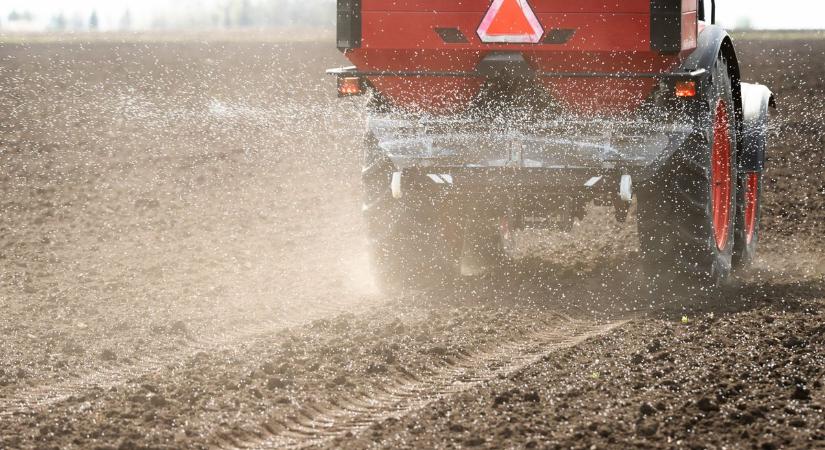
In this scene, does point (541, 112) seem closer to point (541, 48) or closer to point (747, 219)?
point (541, 48)

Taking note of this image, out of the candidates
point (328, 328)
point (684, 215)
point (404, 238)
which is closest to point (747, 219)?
point (684, 215)

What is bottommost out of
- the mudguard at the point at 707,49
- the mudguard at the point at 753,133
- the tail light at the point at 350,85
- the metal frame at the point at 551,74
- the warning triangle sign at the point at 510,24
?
the mudguard at the point at 753,133

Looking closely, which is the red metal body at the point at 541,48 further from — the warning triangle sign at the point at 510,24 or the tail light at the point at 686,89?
the tail light at the point at 686,89

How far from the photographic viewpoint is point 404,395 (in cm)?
465

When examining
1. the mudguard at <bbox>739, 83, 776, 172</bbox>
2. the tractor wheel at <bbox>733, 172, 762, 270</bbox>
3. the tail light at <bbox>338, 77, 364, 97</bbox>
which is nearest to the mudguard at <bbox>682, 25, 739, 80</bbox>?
the mudguard at <bbox>739, 83, 776, 172</bbox>

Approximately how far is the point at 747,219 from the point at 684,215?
6.37 ft

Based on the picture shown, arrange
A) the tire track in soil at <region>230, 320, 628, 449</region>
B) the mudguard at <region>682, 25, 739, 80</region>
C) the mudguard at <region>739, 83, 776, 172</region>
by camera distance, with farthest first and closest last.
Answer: the mudguard at <region>739, 83, 776, 172</region>
the mudguard at <region>682, 25, 739, 80</region>
the tire track in soil at <region>230, 320, 628, 449</region>

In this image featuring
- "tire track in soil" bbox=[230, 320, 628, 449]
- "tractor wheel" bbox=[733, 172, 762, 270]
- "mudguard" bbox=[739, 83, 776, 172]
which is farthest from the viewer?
"tractor wheel" bbox=[733, 172, 762, 270]

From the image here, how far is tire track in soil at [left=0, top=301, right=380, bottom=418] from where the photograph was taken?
4730mm

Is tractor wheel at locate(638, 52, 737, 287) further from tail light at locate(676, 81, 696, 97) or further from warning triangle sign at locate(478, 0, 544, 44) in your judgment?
warning triangle sign at locate(478, 0, 544, 44)

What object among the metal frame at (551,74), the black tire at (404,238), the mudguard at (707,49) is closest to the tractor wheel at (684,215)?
the mudguard at (707,49)

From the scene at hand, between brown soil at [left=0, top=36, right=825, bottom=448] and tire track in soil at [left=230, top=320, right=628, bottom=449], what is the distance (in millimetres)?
13

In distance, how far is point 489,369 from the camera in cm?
505

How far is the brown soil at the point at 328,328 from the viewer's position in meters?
4.21
